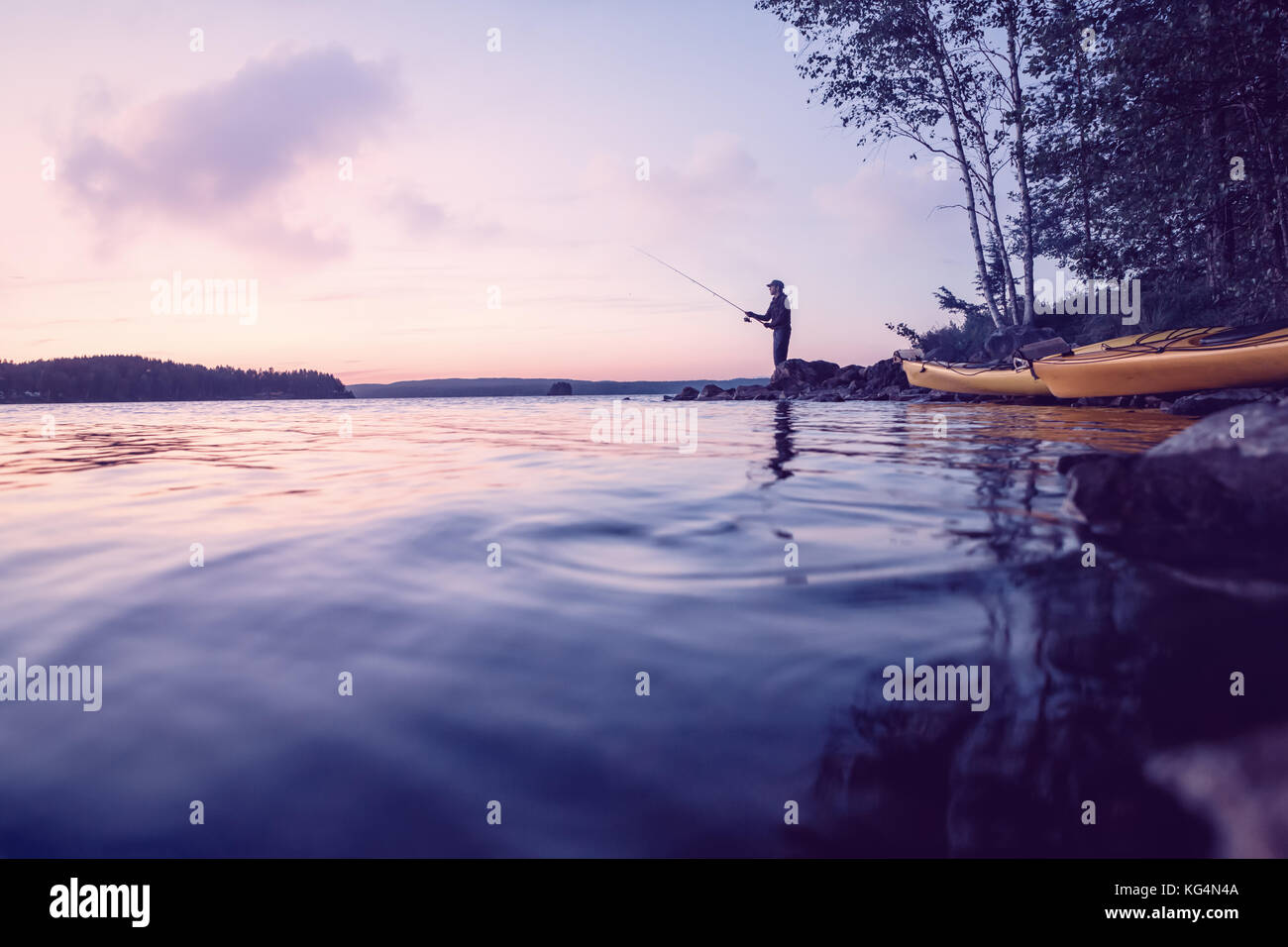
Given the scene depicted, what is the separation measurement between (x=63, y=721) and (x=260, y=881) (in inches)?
44.4

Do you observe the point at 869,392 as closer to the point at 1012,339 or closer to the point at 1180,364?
the point at 1012,339

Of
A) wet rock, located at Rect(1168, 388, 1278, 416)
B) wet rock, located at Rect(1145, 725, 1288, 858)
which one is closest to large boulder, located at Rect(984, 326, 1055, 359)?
wet rock, located at Rect(1168, 388, 1278, 416)

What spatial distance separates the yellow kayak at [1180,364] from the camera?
9.36 meters

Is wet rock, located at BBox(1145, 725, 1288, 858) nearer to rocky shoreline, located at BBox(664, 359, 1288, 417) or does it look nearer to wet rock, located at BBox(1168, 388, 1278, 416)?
wet rock, located at BBox(1168, 388, 1278, 416)

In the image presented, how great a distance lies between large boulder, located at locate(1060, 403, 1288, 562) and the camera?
3215 millimetres

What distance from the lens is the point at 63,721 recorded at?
2191 mm

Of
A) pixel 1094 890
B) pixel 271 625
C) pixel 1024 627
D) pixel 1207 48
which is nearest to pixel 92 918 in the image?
pixel 271 625

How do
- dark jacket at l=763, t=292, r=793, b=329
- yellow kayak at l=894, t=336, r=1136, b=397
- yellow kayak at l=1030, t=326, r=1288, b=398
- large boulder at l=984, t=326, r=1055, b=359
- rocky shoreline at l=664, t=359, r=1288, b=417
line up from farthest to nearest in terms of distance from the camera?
1. dark jacket at l=763, t=292, r=793, b=329
2. large boulder at l=984, t=326, r=1055, b=359
3. yellow kayak at l=894, t=336, r=1136, b=397
4. rocky shoreline at l=664, t=359, r=1288, b=417
5. yellow kayak at l=1030, t=326, r=1288, b=398

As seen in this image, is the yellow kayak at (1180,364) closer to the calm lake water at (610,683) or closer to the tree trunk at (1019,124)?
the calm lake water at (610,683)

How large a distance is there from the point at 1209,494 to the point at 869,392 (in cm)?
2242

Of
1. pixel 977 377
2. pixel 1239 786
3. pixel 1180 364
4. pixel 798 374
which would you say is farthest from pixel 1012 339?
pixel 1239 786

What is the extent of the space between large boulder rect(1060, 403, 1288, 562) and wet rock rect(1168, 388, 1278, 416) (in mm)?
7337

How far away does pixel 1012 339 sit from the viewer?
21266 millimetres

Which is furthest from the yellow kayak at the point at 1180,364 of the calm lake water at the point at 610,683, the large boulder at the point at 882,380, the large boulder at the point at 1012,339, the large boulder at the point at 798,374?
the large boulder at the point at 798,374
